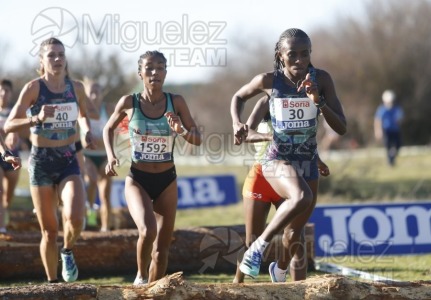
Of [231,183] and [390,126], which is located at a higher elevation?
[390,126]

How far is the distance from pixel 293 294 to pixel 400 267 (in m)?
4.43

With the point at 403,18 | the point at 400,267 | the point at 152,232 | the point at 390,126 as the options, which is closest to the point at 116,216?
the point at 400,267

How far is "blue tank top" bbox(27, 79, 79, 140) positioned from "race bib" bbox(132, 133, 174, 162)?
1.03 m

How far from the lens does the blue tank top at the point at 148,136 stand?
27.0ft

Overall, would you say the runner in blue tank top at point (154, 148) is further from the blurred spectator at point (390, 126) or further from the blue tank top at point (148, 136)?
the blurred spectator at point (390, 126)

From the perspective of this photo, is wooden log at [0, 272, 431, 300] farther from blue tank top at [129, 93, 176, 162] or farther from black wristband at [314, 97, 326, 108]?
blue tank top at [129, 93, 176, 162]

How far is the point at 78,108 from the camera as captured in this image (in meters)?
9.20

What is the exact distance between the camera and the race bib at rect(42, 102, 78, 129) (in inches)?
350

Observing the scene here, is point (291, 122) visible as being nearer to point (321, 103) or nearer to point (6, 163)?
point (321, 103)

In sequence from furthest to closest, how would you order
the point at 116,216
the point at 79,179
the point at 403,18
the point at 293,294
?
the point at 403,18
the point at 116,216
the point at 79,179
the point at 293,294

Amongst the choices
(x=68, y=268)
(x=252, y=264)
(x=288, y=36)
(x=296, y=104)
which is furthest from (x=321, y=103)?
(x=68, y=268)

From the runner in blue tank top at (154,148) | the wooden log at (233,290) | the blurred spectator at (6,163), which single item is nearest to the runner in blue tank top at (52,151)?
the runner in blue tank top at (154,148)

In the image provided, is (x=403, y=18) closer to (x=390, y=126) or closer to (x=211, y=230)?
(x=390, y=126)

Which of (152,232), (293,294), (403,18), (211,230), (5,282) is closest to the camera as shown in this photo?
(293,294)
